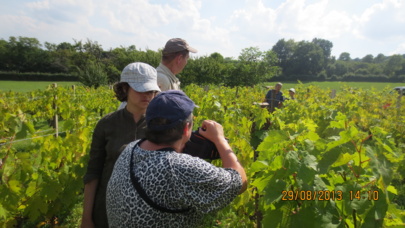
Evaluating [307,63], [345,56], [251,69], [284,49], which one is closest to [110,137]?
[251,69]

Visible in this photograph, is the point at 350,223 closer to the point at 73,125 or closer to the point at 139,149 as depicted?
the point at 139,149

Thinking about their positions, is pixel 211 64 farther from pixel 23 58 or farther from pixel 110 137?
pixel 23 58

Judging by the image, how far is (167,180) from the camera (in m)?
1.05

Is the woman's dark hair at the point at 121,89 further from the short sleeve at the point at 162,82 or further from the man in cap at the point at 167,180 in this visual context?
the man in cap at the point at 167,180

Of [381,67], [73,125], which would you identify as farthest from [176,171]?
[381,67]

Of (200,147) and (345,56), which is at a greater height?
(345,56)

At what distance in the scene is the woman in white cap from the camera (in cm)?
181

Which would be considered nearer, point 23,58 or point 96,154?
point 96,154

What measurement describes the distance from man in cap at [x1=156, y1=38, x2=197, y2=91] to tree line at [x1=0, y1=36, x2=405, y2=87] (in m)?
17.6

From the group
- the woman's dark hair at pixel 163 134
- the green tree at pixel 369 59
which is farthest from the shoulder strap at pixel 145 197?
the green tree at pixel 369 59

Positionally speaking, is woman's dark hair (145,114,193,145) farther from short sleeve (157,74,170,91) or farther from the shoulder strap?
short sleeve (157,74,170,91)

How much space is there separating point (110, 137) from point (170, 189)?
0.92m
